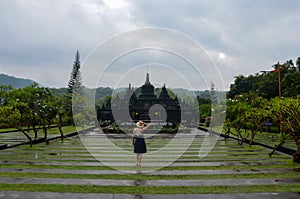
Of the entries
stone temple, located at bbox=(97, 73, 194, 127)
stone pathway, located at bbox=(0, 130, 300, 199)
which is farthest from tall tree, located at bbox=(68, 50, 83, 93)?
stone pathway, located at bbox=(0, 130, 300, 199)

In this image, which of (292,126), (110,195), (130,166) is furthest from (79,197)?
(292,126)

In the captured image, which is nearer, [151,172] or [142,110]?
A: [151,172]

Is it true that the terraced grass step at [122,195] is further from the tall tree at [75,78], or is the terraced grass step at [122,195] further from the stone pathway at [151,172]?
the tall tree at [75,78]

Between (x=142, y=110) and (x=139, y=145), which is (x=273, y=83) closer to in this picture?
(x=142, y=110)

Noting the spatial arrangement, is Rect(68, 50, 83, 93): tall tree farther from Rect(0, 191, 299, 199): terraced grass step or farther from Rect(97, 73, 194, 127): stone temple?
Rect(0, 191, 299, 199): terraced grass step

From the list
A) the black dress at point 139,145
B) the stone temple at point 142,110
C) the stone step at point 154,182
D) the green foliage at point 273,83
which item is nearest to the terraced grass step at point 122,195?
the stone step at point 154,182

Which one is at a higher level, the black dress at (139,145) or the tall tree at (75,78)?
the tall tree at (75,78)

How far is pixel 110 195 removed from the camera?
6.45m

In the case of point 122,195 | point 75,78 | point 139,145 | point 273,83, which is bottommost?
point 122,195

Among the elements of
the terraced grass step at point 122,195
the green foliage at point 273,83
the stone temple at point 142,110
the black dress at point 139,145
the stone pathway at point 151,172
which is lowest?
the terraced grass step at point 122,195

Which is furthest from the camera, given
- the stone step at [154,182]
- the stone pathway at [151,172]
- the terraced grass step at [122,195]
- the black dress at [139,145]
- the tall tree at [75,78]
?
the tall tree at [75,78]

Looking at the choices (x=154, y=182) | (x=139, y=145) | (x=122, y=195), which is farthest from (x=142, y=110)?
(x=122, y=195)

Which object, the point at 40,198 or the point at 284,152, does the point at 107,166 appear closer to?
the point at 40,198

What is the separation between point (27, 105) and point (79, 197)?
10.9m
